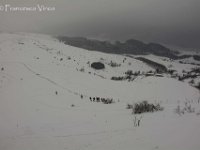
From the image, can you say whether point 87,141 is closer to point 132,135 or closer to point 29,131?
point 132,135

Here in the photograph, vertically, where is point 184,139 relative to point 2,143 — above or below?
above

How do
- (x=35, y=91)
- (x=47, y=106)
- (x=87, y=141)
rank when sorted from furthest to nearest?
(x=35, y=91), (x=47, y=106), (x=87, y=141)

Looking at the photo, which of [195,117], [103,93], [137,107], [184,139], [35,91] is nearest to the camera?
[184,139]

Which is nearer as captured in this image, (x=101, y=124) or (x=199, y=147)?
(x=199, y=147)

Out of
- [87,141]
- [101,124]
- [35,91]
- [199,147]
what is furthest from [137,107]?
[35,91]

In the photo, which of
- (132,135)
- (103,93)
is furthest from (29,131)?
(103,93)

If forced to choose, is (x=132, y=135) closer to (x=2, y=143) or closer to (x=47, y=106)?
(x=2, y=143)

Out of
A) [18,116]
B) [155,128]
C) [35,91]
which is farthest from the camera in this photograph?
[35,91]

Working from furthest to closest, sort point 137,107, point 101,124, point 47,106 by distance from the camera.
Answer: point 47,106
point 137,107
point 101,124

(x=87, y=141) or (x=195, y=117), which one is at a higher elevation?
(x=195, y=117)
